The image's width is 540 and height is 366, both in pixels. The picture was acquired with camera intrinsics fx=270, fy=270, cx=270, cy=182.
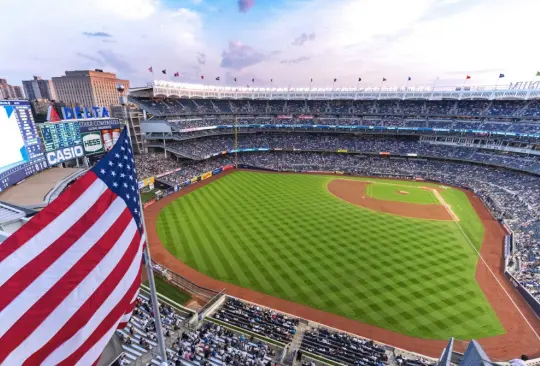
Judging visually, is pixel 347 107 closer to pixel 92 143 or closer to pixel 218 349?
pixel 92 143

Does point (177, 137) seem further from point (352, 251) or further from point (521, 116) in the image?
point (521, 116)

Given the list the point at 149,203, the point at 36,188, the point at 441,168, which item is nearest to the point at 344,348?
the point at 36,188

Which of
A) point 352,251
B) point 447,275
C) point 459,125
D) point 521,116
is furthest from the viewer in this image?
point 459,125

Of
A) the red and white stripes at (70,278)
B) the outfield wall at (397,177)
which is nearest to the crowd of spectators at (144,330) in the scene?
the red and white stripes at (70,278)

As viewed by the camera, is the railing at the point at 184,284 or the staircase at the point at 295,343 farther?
the railing at the point at 184,284

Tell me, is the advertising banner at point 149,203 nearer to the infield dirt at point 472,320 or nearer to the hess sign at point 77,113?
the infield dirt at point 472,320

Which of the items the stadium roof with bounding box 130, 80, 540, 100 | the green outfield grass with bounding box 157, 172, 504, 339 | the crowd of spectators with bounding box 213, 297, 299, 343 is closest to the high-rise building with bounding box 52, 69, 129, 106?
the stadium roof with bounding box 130, 80, 540, 100

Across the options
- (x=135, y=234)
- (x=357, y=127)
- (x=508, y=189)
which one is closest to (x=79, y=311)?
(x=135, y=234)
